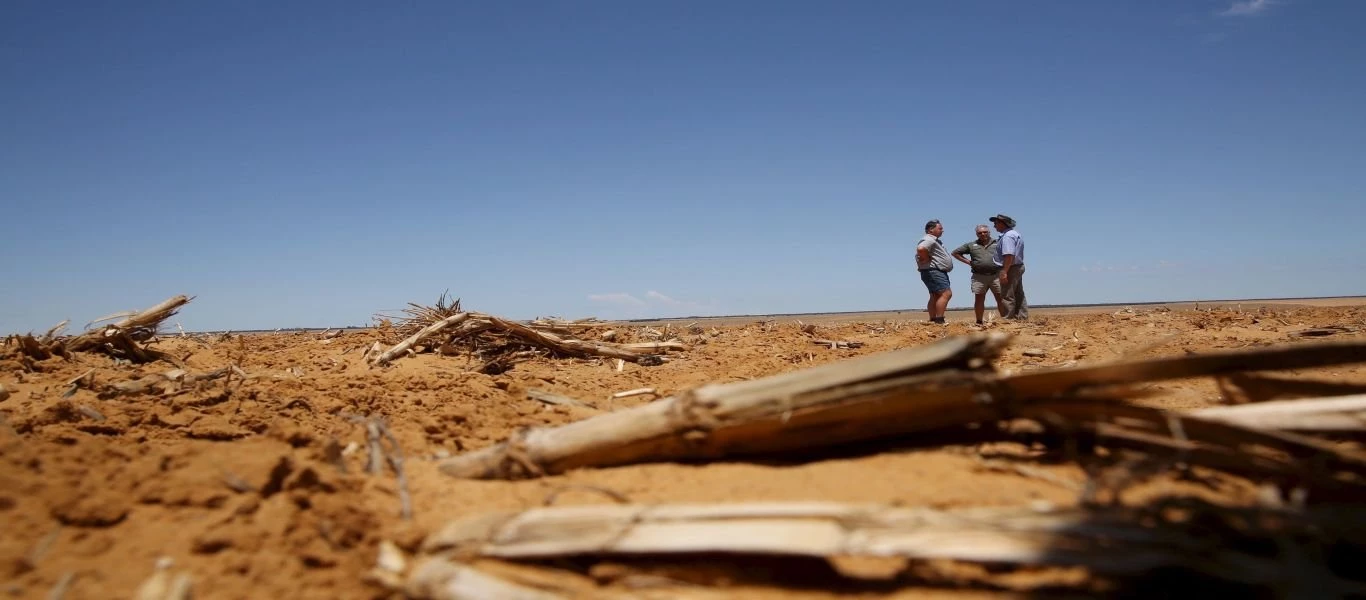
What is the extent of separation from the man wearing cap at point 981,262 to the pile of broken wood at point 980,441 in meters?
9.56

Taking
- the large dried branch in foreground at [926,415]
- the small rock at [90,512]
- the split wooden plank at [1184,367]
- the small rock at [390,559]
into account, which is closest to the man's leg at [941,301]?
the large dried branch in foreground at [926,415]

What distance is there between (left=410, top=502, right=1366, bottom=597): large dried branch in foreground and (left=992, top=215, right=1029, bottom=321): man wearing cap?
10.1 meters

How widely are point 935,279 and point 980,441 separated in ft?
31.2

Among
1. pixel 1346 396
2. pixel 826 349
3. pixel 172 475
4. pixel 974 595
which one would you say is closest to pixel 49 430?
pixel 172 475

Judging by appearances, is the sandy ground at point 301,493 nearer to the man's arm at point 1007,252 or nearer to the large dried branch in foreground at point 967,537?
the large dried branch in foreground at point 967,537

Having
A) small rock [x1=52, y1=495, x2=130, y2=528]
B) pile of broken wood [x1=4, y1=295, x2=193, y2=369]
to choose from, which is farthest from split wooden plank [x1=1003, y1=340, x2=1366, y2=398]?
pile of broken wood [x1=4, y1=295, x2=193, y2=369]

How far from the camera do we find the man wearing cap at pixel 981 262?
12000 millimetres

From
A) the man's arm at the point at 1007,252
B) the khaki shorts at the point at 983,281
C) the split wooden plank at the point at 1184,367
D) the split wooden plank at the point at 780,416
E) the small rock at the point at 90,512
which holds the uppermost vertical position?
the man's arm at the point at 1007,252

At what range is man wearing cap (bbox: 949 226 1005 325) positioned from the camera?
12.0 meters

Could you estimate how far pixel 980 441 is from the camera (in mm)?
2902

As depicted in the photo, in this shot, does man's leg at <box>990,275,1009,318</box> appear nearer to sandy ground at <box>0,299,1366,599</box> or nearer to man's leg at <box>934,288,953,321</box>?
man's leg at <box>934,288,953,321</box>

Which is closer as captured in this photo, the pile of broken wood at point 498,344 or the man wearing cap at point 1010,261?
the pile of broken wood at point 498,344

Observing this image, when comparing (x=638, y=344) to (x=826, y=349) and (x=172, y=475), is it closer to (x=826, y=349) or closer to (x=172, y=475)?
(x=826, y=349)

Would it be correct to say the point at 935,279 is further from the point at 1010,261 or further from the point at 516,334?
the point at 516,334
